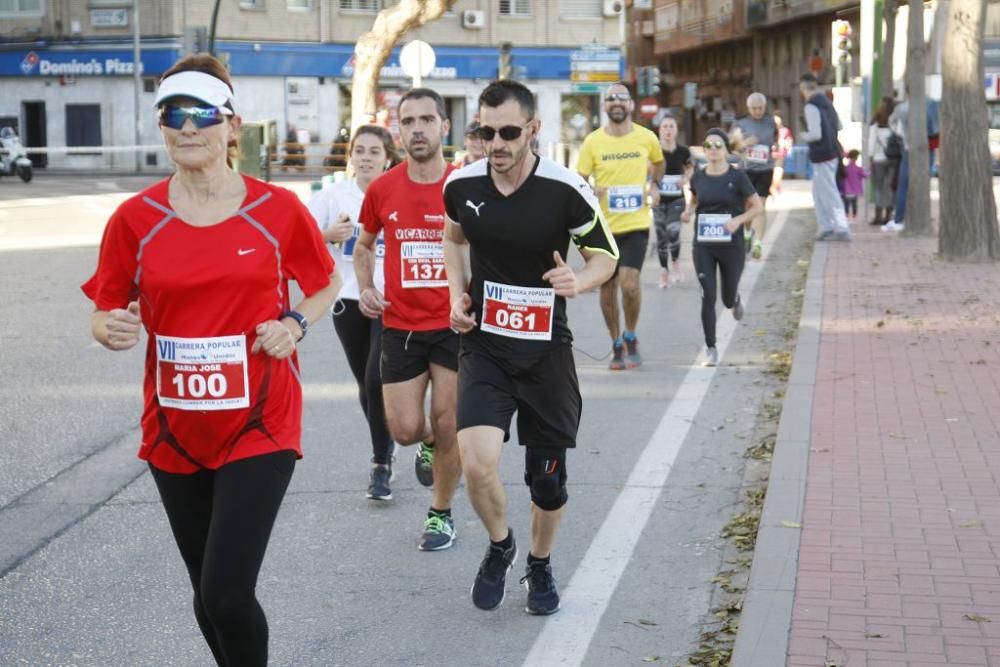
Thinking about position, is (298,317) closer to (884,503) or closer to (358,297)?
(358,297)

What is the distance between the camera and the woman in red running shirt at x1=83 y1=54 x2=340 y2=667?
14.4ft

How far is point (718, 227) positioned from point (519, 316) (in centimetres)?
651

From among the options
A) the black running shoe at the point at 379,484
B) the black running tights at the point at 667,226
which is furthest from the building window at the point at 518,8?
the black running shoe at the point at 379,484

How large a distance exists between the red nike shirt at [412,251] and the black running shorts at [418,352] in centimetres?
3

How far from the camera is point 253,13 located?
190ft

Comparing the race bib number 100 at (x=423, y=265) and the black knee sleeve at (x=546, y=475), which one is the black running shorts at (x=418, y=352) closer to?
the race bib number 100 at (x=423, y=265)

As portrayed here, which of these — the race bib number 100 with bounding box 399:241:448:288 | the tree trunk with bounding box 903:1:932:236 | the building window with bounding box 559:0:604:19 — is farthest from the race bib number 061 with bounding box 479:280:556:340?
the building window with bounding box 559:0:604:19

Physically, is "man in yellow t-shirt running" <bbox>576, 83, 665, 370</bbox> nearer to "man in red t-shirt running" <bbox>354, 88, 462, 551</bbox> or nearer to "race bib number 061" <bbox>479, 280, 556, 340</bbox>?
"man in red t-shirt running" <bbox>354, 88, 462, 551</bbox>

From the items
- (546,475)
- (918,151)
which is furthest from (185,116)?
(918,151)

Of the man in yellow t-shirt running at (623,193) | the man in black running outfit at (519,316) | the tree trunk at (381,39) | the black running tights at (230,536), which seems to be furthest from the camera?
the tree trunk at (381,39)

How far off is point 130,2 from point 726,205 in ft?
157

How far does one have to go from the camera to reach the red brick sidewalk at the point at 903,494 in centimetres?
546

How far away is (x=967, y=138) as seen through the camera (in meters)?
18.6

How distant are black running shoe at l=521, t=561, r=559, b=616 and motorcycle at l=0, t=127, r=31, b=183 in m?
39.1
